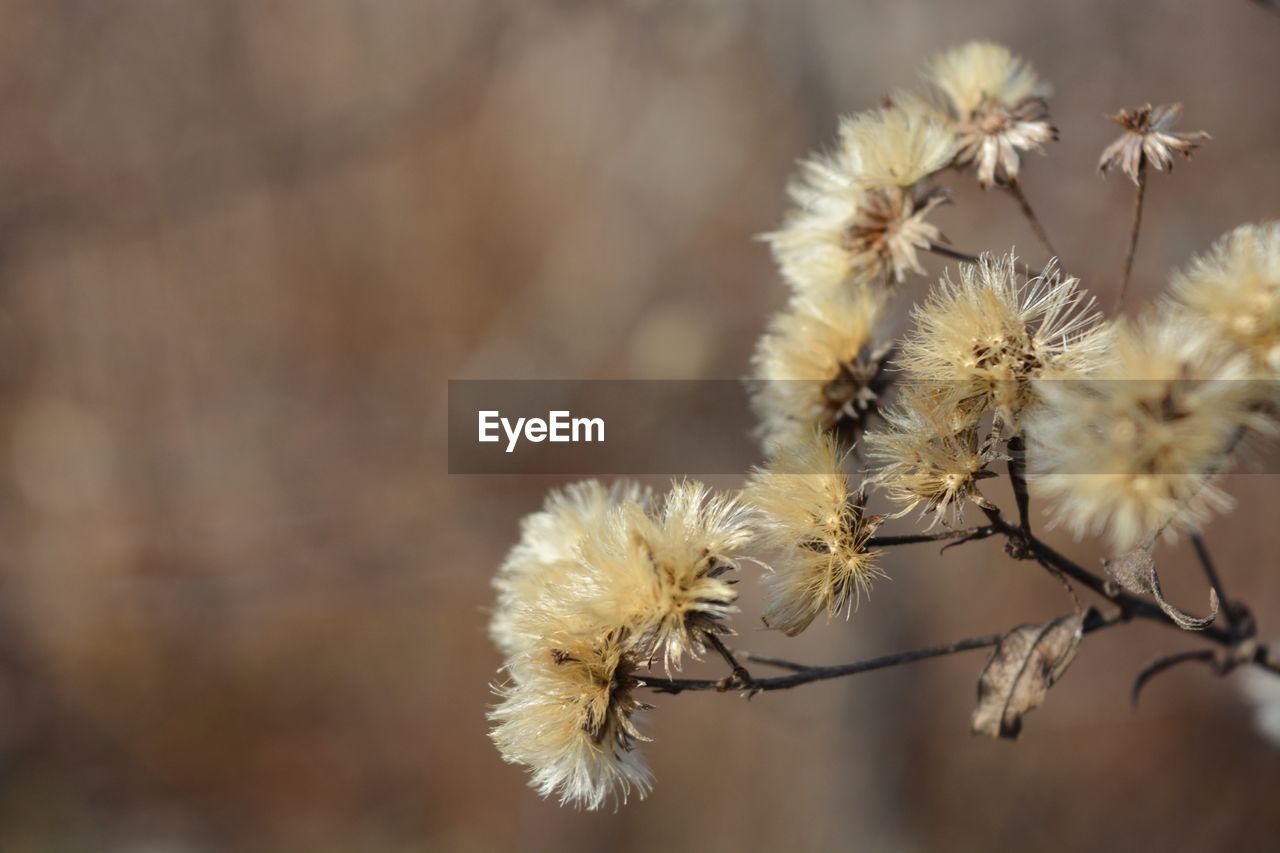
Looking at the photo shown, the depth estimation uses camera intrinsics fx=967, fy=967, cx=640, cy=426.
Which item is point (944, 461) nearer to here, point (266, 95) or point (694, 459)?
Answer: point (694, 459)

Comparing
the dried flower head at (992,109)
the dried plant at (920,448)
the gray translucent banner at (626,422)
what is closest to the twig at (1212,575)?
the dried plant at (920,448)

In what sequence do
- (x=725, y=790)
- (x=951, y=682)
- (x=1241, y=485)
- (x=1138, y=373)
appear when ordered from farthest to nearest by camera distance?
(x=725, y=790) < (x=951, y=682) < (x=1241, y=485) < (x=1138, y=373)

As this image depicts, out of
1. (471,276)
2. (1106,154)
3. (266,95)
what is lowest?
(1106,154)

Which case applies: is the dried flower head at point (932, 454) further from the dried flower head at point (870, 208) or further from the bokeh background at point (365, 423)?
the bokeh background at point (365, 423)

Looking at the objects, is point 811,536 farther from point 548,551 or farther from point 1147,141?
point 1147,141

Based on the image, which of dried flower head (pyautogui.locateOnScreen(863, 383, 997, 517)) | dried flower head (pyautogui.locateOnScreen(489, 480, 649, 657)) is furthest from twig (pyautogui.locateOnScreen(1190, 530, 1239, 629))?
dried flower head (pyautogui.locateOnScreen(489, 480, 649, 657))

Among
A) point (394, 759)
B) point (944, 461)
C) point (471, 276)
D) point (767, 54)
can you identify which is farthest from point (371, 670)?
point (944, 461)
